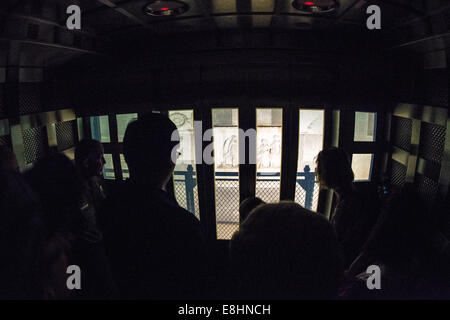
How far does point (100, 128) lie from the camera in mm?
2137

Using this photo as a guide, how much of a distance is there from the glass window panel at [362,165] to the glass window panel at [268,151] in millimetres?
766

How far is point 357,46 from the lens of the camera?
1841 mm

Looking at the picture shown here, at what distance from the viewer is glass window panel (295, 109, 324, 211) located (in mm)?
2059

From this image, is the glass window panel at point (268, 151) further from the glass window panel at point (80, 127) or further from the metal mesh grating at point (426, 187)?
the glass window panel at point (80, 127)

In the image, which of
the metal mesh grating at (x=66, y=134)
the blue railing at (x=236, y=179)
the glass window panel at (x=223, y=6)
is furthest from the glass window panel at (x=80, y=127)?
the glass window panel at (x=223, y=6)

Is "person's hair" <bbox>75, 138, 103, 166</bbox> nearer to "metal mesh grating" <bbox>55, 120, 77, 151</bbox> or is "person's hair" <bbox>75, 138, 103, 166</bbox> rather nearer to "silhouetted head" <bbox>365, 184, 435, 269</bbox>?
"metal mesh grating" <bbox>55, 120, 77, 151</bbox>

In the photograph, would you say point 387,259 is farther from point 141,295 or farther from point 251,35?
point 251,35

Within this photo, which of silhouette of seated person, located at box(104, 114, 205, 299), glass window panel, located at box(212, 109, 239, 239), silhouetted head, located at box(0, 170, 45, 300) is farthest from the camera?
glass window panel, located at box(212, 109, 239, 239)

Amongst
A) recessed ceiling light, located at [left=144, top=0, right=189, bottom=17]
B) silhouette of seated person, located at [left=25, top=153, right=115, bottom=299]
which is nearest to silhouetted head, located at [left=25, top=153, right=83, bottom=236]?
silhouette of seated person, located at [left=25, top=153, right=115, bottom=299]

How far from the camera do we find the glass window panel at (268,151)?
2115 mm

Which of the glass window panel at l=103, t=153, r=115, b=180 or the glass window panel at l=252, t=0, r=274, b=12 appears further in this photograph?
the glass window panel at l=103, t=153, r=115, b=180

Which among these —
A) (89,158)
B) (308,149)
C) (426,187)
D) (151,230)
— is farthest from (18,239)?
(426,187)

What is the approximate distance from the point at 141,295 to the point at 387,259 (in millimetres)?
1525

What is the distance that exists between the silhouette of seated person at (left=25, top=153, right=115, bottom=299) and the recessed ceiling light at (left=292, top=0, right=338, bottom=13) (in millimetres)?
1652
